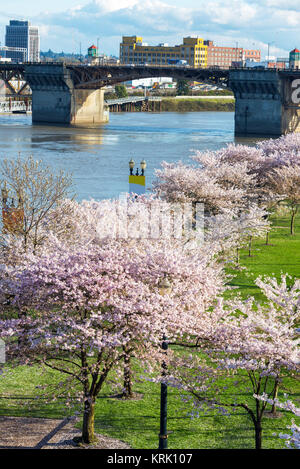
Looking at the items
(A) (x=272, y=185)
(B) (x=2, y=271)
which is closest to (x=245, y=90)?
(A) (x=272, y=185)

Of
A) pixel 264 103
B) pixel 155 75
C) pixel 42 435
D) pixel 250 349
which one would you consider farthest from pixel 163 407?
pixel 155 75

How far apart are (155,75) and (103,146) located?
1496 inches

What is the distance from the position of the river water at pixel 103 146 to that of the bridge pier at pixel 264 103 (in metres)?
4.31

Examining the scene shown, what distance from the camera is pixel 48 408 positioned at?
73.8 ft

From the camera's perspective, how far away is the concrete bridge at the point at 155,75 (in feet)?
405

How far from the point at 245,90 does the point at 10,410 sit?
10955 centimetres

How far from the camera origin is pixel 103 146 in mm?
105188

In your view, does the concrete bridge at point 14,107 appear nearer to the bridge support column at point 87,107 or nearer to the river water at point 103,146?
the river water at point 103,146

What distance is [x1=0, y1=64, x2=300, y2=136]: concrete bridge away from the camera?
405ft

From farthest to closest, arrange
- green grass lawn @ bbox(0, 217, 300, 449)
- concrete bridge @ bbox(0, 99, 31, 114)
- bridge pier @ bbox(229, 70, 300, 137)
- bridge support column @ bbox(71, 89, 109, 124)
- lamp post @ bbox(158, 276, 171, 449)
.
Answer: concrete bridge @ bbox(0, 99, 31, 114)
bridge support column @ bbox(71, 89, 109, 124)
bridge pier @ bbox(229, 70, 300, 137)
green grass lawn @ bbox(0, 217, 300, 449)
lamp post @ bbox(158, 276, 171, 449)

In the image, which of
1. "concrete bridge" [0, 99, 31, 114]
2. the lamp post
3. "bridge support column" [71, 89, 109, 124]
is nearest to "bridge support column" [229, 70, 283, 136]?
"bridge support column" [71, 89, 109, 124]

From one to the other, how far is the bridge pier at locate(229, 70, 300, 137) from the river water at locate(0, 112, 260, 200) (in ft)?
14.1

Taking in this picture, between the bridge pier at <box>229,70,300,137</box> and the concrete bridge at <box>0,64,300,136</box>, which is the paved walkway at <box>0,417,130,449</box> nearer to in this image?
the concrete bridge at <box>0,64,300,136</box>

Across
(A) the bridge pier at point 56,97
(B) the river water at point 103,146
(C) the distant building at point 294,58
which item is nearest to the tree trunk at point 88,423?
(B) the river water at point 103,146
